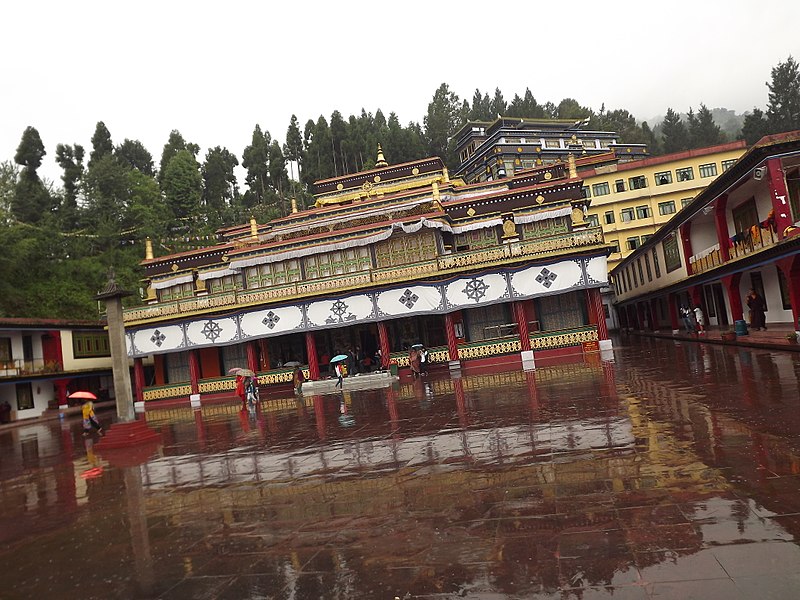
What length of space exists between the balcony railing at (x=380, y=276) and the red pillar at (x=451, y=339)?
275 cm

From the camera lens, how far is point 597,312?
27.2 metres

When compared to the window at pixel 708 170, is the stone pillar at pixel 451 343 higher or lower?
lower

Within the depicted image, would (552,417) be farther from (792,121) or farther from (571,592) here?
(792,121)

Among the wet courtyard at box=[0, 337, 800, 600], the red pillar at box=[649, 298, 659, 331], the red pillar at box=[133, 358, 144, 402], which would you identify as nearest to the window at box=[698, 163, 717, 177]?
the red pillar at box=[649, 298, 659, 331]

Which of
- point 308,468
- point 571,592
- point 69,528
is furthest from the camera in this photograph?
point 308,468

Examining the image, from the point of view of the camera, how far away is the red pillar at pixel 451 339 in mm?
28406

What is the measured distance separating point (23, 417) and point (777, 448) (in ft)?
139

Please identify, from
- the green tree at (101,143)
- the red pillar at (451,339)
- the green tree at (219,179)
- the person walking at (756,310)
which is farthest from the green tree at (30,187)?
the person walking at (756,310)

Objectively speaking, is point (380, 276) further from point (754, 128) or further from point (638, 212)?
point (754, 128)

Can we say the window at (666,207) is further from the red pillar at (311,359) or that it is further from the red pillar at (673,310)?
the red pillar at (311,359)

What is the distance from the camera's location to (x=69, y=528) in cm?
760

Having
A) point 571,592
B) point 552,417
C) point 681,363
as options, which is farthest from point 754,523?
point 681,363

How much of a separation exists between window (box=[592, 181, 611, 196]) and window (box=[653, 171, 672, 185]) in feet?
15.7

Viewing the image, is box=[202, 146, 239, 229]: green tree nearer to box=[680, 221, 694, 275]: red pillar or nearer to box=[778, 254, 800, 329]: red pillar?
box=[680, 221, 694, 275]: red pillar
